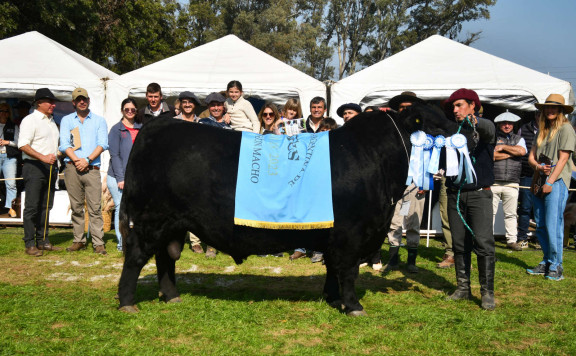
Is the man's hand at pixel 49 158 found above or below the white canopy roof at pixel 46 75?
below

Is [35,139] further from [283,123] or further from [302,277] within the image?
[302,277]

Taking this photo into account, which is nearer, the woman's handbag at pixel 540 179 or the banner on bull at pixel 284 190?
the banner on bull at pixel 284 190

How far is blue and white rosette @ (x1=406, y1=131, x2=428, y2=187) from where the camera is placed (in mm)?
5078

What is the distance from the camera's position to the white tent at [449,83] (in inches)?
415

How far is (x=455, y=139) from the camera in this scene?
5.20m

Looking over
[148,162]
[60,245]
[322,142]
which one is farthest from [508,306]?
[60,245]

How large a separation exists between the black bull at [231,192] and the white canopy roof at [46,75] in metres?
5.95

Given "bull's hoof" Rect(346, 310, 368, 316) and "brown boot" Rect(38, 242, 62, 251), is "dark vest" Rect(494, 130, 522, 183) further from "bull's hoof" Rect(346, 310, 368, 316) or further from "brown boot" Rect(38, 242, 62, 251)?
"brown boot" Rect(38, 242, 62, 251)

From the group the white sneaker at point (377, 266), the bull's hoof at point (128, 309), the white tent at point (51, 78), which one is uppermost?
the white tent at point (51, 78)

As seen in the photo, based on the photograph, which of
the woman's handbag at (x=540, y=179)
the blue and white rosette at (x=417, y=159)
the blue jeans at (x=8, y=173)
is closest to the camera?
the blue and white rosette at (x=417, y=159)

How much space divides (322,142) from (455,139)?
1394mm

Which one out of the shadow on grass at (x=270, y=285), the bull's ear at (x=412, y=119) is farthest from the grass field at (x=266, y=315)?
the bull's ear at (x=412, y=119)

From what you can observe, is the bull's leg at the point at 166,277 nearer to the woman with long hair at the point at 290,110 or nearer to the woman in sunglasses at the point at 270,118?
the woman in sunglasses at the point at 270,118

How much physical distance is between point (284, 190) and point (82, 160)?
447 cm
